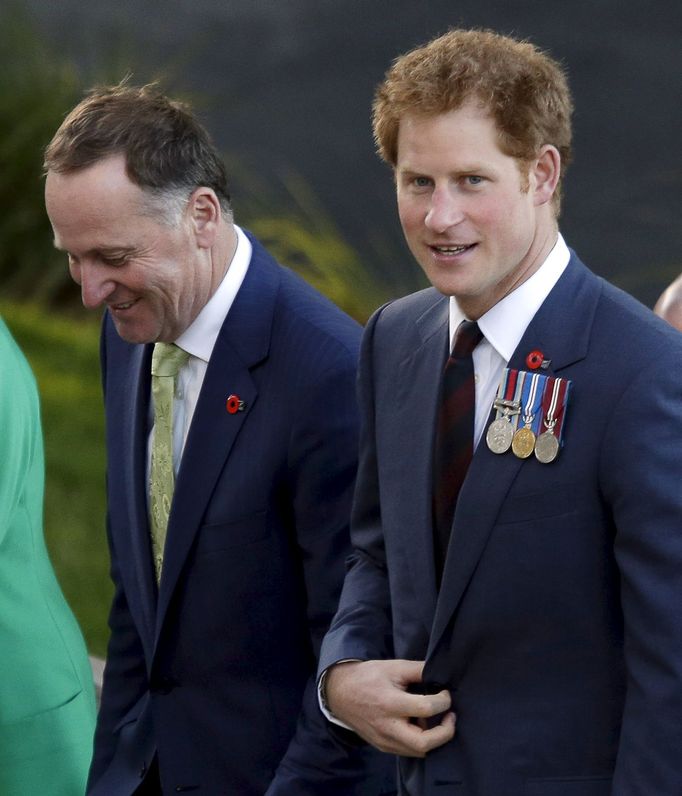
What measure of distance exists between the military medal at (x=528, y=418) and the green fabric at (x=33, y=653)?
3.13 feet

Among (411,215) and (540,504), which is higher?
(411,215)

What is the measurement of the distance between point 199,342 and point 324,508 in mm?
375

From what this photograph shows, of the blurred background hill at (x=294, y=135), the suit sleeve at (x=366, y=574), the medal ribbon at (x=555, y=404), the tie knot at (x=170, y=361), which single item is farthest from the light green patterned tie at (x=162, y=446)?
the blurred background hill at (x=294, y=135)

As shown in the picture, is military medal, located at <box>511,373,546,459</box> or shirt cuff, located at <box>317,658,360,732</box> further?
shirt cuff, located at <box>317,658,360,732</box>

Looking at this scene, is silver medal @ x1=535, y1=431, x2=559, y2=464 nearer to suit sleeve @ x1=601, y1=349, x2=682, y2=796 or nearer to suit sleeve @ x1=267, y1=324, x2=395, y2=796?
suit sleeve @ x1=601, y1=349, x2=682, y2=796

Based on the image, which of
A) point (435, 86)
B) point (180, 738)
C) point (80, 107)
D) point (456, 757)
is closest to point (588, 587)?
point (456, 757)

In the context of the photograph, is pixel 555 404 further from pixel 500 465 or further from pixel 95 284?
pixel 95 284

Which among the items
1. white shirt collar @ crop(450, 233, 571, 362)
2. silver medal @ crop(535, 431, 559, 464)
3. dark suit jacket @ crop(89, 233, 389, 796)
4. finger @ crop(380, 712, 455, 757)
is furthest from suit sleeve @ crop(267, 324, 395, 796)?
silver medal @ crop(535, 431, 559, 464)

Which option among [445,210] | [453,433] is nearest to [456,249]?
[445,210]

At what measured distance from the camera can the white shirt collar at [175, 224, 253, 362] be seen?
8.63ft

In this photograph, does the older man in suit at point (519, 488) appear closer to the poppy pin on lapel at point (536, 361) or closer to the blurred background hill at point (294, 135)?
the poppy pin on lapel at point (536, 361)

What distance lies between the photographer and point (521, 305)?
210 cm

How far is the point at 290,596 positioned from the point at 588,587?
702 millimetres

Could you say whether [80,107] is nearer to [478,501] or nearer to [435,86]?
[435,86]
